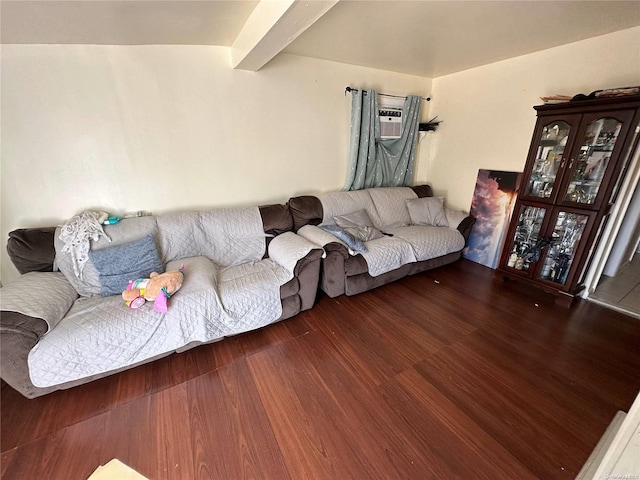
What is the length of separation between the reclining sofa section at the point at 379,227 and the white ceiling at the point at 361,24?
139cm

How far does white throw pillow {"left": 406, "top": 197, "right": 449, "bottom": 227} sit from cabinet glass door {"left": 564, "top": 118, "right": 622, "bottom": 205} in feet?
3.70

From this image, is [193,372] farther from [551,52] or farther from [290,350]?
[551,52]

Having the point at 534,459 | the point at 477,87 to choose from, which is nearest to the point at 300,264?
the point at 534,459

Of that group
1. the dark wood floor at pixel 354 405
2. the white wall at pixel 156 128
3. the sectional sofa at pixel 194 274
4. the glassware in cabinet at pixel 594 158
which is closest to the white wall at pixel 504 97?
the glassware in cabinet at pixel 594 158

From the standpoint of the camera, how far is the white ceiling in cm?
146

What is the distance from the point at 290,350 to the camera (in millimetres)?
1822

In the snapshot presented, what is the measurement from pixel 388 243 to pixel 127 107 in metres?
2.44

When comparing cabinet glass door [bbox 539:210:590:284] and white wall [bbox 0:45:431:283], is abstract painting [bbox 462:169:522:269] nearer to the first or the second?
cabinet glass door [bbox 539:210:590:284]

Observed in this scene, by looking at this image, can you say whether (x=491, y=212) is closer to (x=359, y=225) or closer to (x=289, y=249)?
(x=359, y=225)

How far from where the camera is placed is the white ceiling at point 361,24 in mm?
1462

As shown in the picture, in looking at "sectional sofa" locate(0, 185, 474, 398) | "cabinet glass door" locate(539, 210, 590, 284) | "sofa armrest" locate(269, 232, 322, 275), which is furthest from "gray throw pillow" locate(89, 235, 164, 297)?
"cabinet glass door" locate(539, 210, 590, 284)

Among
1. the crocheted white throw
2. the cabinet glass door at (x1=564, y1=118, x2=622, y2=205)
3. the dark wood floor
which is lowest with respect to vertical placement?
the dark wood floor

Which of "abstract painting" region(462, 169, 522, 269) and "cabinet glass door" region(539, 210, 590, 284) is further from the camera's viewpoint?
"abstract painting" region(462, 169, 522, 269)

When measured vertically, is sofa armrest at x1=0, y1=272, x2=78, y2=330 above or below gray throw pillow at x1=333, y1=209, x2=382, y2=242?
below
